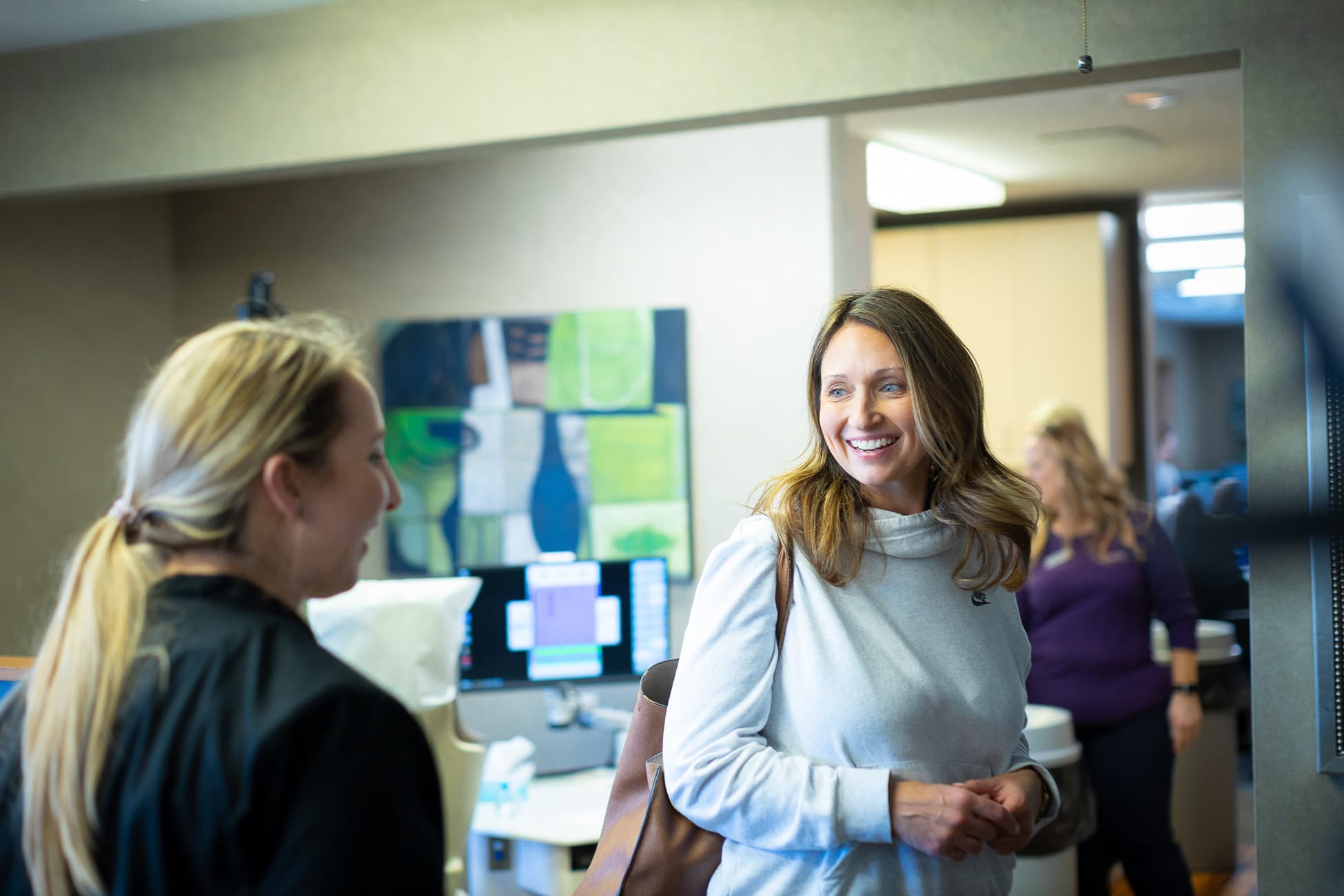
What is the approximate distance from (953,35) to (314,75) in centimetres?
156

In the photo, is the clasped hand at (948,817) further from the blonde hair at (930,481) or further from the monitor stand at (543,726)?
the monitor stand at (543,726)

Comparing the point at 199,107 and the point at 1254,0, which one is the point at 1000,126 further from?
the point at 199,107

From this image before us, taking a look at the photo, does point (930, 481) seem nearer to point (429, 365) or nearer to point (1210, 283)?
point (429, 365)

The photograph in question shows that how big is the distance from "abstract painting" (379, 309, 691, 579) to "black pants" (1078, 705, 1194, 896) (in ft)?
5.29

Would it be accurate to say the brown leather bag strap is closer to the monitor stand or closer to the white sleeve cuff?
the white sleeve cuff

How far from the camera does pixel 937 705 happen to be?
1.38 metres

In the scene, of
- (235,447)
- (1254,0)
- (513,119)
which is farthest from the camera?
(513,119)

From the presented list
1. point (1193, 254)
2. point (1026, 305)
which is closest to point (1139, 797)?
point (1026, 305)

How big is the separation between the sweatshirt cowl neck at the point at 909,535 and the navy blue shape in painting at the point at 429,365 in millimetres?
3210

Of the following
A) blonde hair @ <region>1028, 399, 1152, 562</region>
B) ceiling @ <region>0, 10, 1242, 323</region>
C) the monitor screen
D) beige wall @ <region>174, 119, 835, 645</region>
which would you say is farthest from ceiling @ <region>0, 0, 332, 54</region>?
blonde hair @ <region>1028, 399, 1152, 562</region>

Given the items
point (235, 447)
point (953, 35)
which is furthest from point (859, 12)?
point (235, 447)

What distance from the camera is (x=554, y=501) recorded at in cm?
441

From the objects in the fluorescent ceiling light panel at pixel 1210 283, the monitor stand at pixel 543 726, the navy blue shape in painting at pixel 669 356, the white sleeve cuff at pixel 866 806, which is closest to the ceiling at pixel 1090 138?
the navy blue shape in painting at pixel 669 356

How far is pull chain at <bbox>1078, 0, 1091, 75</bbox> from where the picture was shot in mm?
2189
